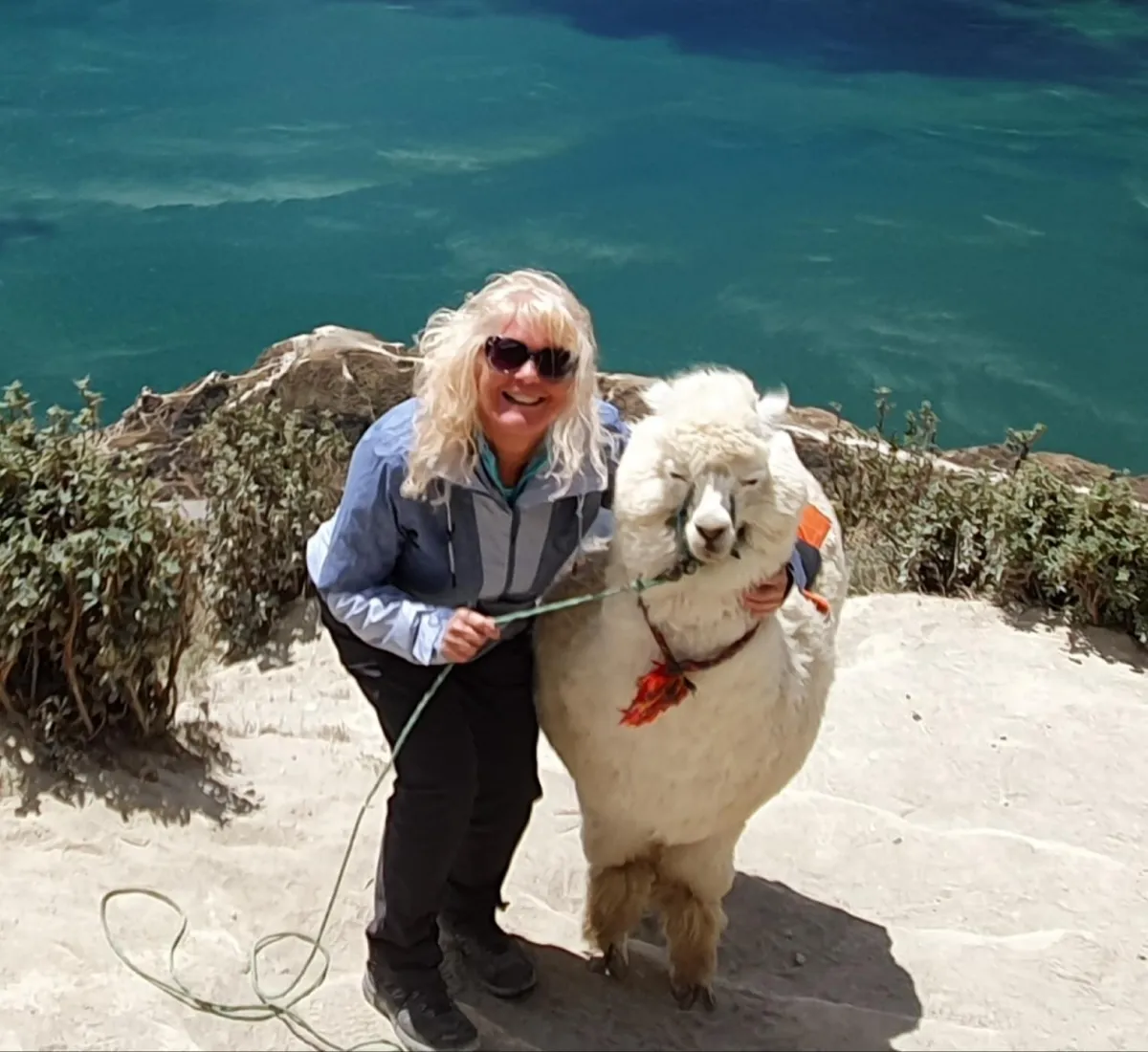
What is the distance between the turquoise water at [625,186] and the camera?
9516 mm

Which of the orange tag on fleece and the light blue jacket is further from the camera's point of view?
the orange tag on fleece

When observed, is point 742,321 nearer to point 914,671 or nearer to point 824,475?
point 824,475

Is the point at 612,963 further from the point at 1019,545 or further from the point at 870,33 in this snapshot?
the point at 870,33

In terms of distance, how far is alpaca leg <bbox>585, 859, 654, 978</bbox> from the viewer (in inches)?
112

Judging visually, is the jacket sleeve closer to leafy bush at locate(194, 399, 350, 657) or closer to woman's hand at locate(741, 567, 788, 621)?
woman's hand at locate(741, 567, 788, 621)

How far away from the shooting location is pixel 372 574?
2428 mm

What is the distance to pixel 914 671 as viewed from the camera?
443 cm

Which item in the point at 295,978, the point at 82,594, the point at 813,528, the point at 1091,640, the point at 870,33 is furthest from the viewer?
the point at 870,33

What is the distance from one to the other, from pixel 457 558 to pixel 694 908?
0.90m

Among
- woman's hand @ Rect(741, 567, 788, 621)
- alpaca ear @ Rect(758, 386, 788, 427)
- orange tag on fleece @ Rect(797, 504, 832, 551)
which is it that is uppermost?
alpaca ear @ Rect(758, 386, 788, 427)

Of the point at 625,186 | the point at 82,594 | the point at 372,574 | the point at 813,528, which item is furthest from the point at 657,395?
the point at 625,186

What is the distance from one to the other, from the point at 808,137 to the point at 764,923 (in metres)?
9.94

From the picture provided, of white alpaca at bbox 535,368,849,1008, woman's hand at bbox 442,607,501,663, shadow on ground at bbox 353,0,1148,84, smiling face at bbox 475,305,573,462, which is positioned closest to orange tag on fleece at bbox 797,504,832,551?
white alpaca at bbox 535,368,849,1008

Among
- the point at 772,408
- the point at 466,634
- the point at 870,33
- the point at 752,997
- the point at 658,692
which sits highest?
the point at 870,33
